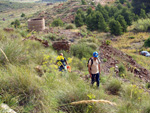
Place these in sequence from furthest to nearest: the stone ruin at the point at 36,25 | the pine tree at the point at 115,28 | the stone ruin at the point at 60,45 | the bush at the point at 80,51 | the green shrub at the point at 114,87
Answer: the pine tree at the point at 115,28 → the stone ruin at the point at 36,25 → the bush at the point at 80,51 → the stone ruin at the point at 60,45 → the green shrub at the point at 114,87

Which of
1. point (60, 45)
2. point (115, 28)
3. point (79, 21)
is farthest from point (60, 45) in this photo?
point (79, 21)

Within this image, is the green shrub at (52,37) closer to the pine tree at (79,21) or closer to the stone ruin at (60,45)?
the stone ruin at (60,45)

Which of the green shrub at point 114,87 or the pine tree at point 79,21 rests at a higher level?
→ the pine tree at point 79,21

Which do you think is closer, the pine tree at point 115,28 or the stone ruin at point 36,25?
the stone ruin at point 36,25

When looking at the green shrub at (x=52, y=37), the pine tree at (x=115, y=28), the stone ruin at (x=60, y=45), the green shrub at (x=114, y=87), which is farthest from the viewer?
the pine tree at (x=115, y=28)

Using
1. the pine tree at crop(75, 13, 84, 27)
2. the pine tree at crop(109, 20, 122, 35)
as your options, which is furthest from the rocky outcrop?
the pine tree at crop(75, 13, 84, 27)

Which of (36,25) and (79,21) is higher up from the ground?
(36,25)

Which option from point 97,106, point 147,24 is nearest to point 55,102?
point 97,106

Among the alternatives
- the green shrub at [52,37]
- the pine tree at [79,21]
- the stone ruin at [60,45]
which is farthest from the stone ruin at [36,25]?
the pine tree at [79,21]

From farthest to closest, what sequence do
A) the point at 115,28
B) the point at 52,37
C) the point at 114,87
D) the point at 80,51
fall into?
the point at 115,28 < the point at 52,37 < the point at 80,51 < the point at 114,87

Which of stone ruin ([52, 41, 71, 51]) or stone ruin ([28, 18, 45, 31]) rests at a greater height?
stone ruin ([28, 18, 45, 31])

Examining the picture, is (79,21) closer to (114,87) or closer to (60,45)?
(60,45)

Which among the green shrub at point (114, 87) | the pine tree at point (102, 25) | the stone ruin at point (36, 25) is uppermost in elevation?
the stone ruin at point (36, 25)

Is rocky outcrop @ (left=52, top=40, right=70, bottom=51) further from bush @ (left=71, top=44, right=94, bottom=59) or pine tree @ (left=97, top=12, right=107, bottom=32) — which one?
pine tree @ (left=97, top=12, right=107, bottom=32)
